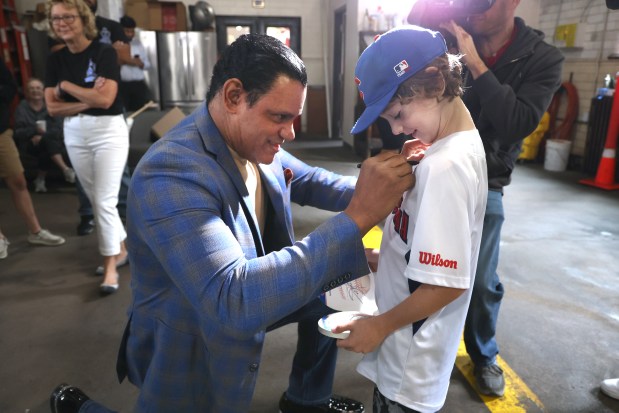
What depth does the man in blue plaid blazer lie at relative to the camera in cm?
106

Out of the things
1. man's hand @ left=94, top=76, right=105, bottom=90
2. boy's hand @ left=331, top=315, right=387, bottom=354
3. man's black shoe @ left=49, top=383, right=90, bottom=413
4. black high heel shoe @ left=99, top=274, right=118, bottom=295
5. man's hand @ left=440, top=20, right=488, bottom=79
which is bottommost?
black high heel shoe @ left=99, top=274, right=118, bottom=295

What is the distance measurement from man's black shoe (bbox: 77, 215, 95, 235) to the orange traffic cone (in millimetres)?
5896

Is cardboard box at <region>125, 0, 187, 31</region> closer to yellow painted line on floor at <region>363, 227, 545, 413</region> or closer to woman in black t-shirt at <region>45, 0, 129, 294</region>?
woman in black t-shirt at <region>45, 0, 129, 294</region>

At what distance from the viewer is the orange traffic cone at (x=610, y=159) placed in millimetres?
5645

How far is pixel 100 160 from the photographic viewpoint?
114 inches

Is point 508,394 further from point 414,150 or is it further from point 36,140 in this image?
point 36,140

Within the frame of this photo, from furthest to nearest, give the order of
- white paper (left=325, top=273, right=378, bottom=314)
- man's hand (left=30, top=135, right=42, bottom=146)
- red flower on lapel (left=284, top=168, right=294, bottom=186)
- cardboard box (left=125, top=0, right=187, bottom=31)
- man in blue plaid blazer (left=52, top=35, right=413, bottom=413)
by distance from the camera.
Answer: cardboard box (left=125, top=0, right=187, bottom=31), man's hand (left=30, top=135, right=42, bottom=146), red flower on lapel (left=284, top=168, right=294, bottom=186), white paper (left=325, top=273, right=378, bottom=314), man in blue plaid blazer (left=52, top=35, right=413, bottom=413)

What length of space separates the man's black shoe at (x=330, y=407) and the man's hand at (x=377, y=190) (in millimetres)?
1060

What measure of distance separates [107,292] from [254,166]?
195 cm

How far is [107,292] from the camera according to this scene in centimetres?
302

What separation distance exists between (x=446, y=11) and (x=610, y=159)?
5.03m

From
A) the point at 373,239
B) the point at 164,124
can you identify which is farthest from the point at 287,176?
the point at 164,124

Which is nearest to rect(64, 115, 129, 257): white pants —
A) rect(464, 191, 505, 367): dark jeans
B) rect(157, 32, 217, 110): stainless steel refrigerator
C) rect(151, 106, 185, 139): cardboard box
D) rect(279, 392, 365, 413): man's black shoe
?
rect(279, 392, 365, 413): man's black shoe

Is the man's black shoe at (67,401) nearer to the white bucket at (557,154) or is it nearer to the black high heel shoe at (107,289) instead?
the black high heel shoe at (107,289)
